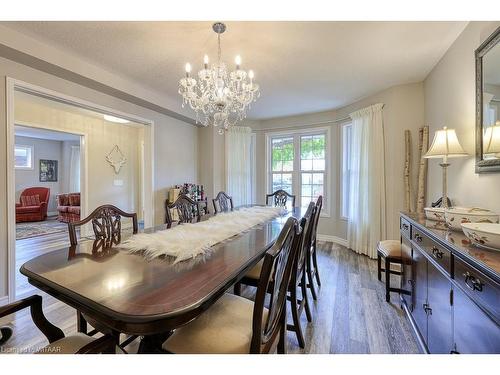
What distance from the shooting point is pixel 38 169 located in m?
7.48

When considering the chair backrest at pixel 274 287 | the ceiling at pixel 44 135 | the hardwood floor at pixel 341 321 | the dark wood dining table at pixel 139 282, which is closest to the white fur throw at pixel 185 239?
the dark wood dining table at pixel 139 282

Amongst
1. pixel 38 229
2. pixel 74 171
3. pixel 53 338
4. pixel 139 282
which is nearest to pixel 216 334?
pixel 139 282

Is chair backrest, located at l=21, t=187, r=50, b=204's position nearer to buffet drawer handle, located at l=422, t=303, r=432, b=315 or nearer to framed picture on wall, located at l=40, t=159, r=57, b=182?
framed picture on wall, located at l=40, t=159, r=57, b=182

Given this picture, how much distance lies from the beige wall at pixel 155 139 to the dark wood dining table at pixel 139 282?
1.38 meters

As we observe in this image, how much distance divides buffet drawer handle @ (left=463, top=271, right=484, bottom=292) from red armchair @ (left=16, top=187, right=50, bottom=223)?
895 centimetres

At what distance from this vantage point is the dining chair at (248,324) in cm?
96

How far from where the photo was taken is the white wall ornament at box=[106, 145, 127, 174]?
5.46 meters

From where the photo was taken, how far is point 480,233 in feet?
3.44

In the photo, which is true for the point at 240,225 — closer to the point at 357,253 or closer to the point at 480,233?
the point at 480,233

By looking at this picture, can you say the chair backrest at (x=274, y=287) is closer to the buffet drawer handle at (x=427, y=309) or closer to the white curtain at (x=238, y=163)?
the buffet drawer handle at (x=427, y=309)

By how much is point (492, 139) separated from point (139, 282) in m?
2.26

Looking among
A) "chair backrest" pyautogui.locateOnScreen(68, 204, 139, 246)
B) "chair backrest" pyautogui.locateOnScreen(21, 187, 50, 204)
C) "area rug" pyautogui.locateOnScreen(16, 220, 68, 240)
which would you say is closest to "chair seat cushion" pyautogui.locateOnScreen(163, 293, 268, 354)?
"chair backrest" pyautogui.locateOnScreen(68, 204, 139, 246)

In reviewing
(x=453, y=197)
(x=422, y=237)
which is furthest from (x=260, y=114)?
(x=422, y=237)

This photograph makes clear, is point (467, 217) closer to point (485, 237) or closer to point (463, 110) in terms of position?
point (485, 237)
